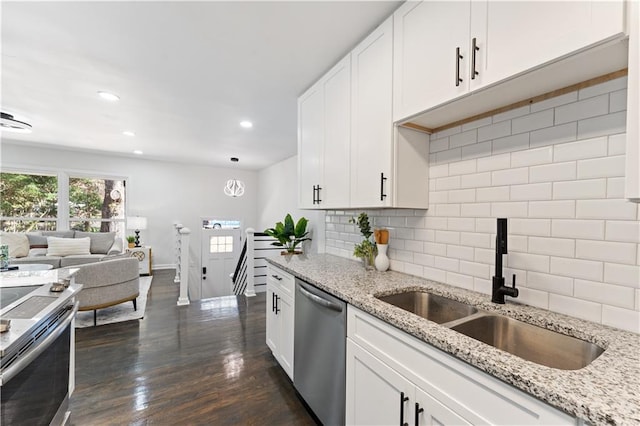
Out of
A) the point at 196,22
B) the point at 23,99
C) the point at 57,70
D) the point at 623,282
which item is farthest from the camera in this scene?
the point at 23,99

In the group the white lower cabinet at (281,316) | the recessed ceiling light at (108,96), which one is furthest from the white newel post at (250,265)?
the recessed ceiling light at (108,96)

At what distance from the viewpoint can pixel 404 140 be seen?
1732 mm

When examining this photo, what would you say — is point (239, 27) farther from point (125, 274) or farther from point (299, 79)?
point (125, 274)

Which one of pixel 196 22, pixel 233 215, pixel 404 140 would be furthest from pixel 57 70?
pixel 233 215

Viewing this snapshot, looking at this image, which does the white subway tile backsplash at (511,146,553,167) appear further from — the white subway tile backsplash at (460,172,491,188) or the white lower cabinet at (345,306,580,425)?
the white lower cabinet at (345,306,580,425)

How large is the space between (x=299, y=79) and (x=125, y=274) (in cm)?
323

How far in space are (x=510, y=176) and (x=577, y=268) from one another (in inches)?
19.8

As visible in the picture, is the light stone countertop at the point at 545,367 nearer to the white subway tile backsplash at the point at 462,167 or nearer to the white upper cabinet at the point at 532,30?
the white subway tile backsplash at the point at 462,167

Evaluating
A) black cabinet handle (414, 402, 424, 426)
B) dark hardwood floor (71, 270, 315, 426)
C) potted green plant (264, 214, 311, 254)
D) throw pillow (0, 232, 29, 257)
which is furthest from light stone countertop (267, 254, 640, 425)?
throw pillow (0, 232, 29, 257)

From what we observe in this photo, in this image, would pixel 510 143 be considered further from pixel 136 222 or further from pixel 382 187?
pixel 136 222

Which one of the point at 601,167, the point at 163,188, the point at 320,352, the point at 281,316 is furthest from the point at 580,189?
the point at 163,188

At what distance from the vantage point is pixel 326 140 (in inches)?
91.6

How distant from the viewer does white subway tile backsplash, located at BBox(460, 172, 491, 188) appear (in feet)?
5.01

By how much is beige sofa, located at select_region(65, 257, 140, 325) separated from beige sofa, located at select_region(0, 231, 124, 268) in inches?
68.4
